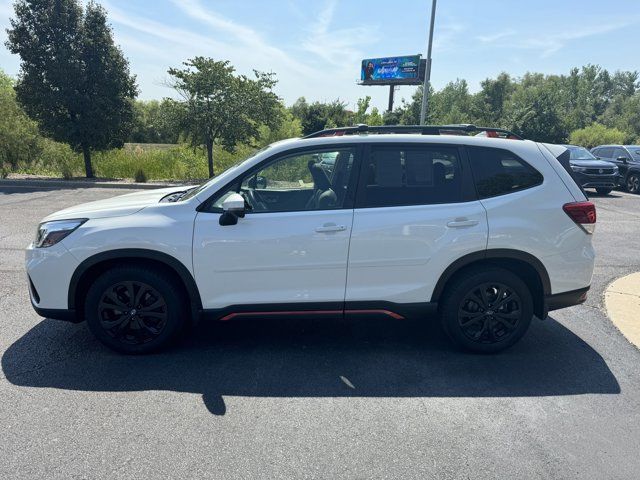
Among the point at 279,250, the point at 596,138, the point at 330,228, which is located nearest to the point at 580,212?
the point at 330,228

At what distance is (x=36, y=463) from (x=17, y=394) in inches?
34.8

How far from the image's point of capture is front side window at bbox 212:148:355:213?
11.9 ft

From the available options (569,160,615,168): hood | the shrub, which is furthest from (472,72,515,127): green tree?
the shrub

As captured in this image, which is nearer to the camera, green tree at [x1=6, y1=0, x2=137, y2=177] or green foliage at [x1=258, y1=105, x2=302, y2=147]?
green tree at [x1=6, y1=0, x2=137, y2=177]

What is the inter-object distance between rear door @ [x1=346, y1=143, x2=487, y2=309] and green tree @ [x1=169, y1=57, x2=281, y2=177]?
1372 centimetres

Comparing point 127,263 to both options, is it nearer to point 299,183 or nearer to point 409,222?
point 299,183

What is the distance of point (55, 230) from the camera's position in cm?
356

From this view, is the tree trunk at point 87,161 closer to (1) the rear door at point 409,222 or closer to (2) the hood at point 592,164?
(1) the rear door at point 409,222

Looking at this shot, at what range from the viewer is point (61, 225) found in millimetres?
3580

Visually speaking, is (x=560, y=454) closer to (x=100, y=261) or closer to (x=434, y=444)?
(x=434, y=444)

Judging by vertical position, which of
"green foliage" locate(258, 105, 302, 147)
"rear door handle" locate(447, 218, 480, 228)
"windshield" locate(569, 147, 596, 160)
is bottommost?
"rear door handle" locate(447, 218, 480, 228)

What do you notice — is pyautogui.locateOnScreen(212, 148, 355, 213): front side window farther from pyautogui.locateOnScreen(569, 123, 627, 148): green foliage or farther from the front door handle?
pyautogui.locateOnScreen(569, 123, 627, 148): green foliage

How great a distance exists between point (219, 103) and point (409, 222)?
14450 mm

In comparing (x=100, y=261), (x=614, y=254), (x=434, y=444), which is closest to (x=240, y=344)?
(x=100, y=261)
